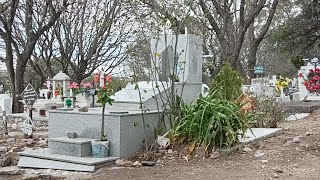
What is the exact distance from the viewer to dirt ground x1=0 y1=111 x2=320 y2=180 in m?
5.04

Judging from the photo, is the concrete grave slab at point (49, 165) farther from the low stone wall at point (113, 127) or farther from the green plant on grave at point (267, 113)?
the green plant on grave at point (267, 113)

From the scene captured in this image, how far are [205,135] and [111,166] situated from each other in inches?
52.6

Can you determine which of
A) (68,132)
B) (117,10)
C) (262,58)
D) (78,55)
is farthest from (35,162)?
(262,58)

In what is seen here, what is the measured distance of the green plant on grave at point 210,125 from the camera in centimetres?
617

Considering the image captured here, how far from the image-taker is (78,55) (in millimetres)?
21078

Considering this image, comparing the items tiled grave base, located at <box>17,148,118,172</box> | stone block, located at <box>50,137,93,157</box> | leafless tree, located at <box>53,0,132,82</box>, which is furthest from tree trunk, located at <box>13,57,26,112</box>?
stone block, located at <box>50,137,93,157</box>

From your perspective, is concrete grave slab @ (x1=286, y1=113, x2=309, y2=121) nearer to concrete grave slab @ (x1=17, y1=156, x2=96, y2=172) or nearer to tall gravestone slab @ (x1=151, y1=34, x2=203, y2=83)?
tall gravestone slab @ (x1=151, y1=34, x2=203, y2=83)

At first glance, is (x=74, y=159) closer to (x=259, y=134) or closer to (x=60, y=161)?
(x=60, y=161)

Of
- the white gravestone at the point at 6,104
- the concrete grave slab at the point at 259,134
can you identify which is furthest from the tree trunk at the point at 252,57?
the concrete grave slab at the point at 259,134

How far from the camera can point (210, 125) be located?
6.17m

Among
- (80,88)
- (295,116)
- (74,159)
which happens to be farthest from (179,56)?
(80,88)

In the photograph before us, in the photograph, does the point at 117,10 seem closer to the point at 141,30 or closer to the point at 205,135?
the point at 141,30

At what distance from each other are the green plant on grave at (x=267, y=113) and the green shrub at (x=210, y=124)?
159 centimetres

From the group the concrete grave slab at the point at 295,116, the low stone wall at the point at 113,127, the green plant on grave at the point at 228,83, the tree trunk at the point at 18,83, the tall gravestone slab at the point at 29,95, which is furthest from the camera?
the tree trunk at the point at 18,83
